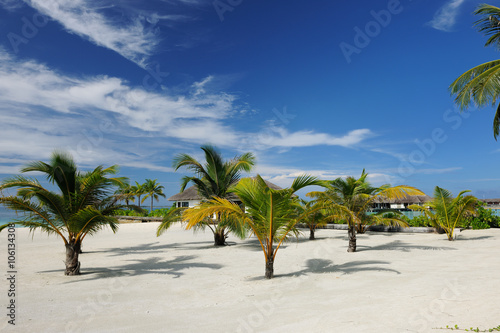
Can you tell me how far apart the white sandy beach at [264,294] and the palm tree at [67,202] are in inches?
52.7

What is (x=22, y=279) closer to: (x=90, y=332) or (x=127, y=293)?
(x=127, y=293)

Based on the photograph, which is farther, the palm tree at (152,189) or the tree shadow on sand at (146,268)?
the palm tree at (152,189)

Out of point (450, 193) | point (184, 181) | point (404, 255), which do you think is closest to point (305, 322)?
point (404, 255)

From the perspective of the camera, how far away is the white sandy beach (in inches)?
193

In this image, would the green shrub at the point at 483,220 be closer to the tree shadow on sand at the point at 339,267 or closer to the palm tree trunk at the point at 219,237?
the tree shadow on sand at the point at 339,267

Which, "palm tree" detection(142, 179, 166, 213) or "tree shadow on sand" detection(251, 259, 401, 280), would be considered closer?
"tree shadow on sand" detection(251, 259, 401, 280)

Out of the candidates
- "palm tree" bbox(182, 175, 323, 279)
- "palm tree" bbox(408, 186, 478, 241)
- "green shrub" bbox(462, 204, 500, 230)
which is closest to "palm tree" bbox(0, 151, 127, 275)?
"palm tree" bbox(182, 175, 323, 279)

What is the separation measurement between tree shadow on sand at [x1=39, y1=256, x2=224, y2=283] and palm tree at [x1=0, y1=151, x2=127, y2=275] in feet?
2.24

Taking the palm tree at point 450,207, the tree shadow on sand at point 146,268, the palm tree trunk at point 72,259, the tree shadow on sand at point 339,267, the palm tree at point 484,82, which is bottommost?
the tree shadow on sand at point 146,268

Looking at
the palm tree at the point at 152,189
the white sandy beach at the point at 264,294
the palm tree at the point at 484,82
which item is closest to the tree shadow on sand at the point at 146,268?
the white sandy beach at the point at 264,294

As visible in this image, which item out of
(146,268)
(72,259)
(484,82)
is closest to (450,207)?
(484,82)

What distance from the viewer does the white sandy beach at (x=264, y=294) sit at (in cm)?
491

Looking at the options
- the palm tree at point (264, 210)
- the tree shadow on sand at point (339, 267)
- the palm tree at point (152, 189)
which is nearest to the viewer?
the palm tree at point (264, 210)

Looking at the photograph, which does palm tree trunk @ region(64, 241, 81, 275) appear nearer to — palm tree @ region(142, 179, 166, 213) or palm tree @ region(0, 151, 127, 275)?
palm tree @ region(0, 151, 127, 275)
